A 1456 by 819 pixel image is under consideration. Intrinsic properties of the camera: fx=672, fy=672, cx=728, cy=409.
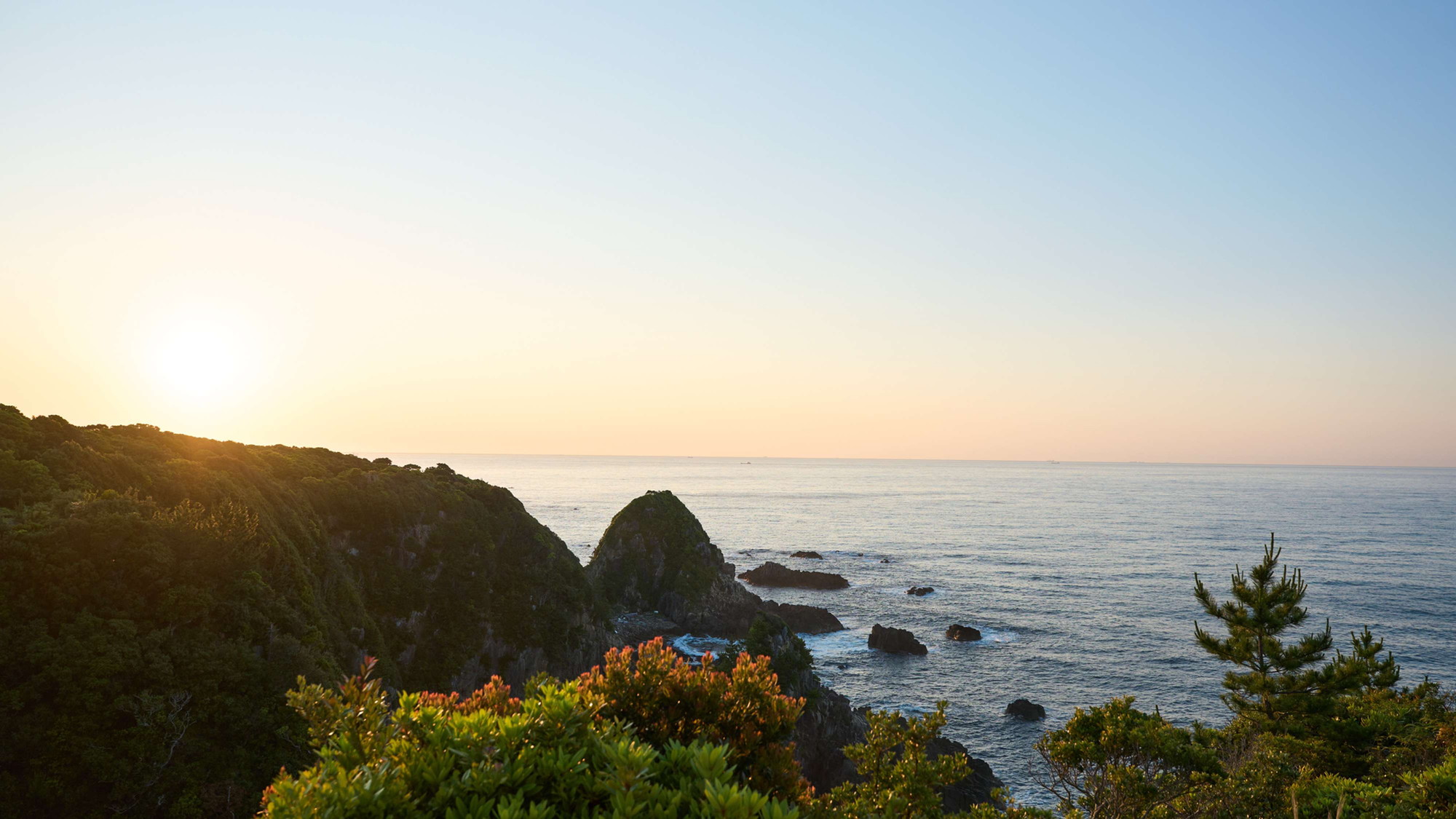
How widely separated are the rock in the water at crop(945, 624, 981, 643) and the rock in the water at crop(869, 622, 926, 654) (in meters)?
4.42

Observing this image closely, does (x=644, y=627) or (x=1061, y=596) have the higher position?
(x=1061, y=596)

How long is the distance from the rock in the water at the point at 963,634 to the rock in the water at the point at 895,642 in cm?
442

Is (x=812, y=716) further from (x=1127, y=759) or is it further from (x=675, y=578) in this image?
(x=675, y=578)

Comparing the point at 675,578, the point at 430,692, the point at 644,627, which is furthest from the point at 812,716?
the point at 430,692

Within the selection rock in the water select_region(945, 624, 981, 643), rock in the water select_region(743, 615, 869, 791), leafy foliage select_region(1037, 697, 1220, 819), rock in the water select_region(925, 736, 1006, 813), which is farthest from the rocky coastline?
leafy foliage select_region(1037, 697, 1220, 819)

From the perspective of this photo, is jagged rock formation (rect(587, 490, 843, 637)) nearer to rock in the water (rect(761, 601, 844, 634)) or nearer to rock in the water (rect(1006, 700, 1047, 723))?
rock in the water (rect(761, 601, 844, 634))

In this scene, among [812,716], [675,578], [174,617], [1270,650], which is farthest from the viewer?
[675,578]

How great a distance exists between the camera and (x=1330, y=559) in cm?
10612

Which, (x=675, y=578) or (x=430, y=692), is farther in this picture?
(x=675, y=578)

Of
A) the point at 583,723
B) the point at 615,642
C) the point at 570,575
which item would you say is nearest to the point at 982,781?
the point at 615,642

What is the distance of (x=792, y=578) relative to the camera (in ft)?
324

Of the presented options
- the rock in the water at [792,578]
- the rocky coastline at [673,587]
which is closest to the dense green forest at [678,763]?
the rocky coastline at [673,587]

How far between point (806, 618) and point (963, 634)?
55.7ft

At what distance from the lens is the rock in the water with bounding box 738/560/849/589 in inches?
3804
